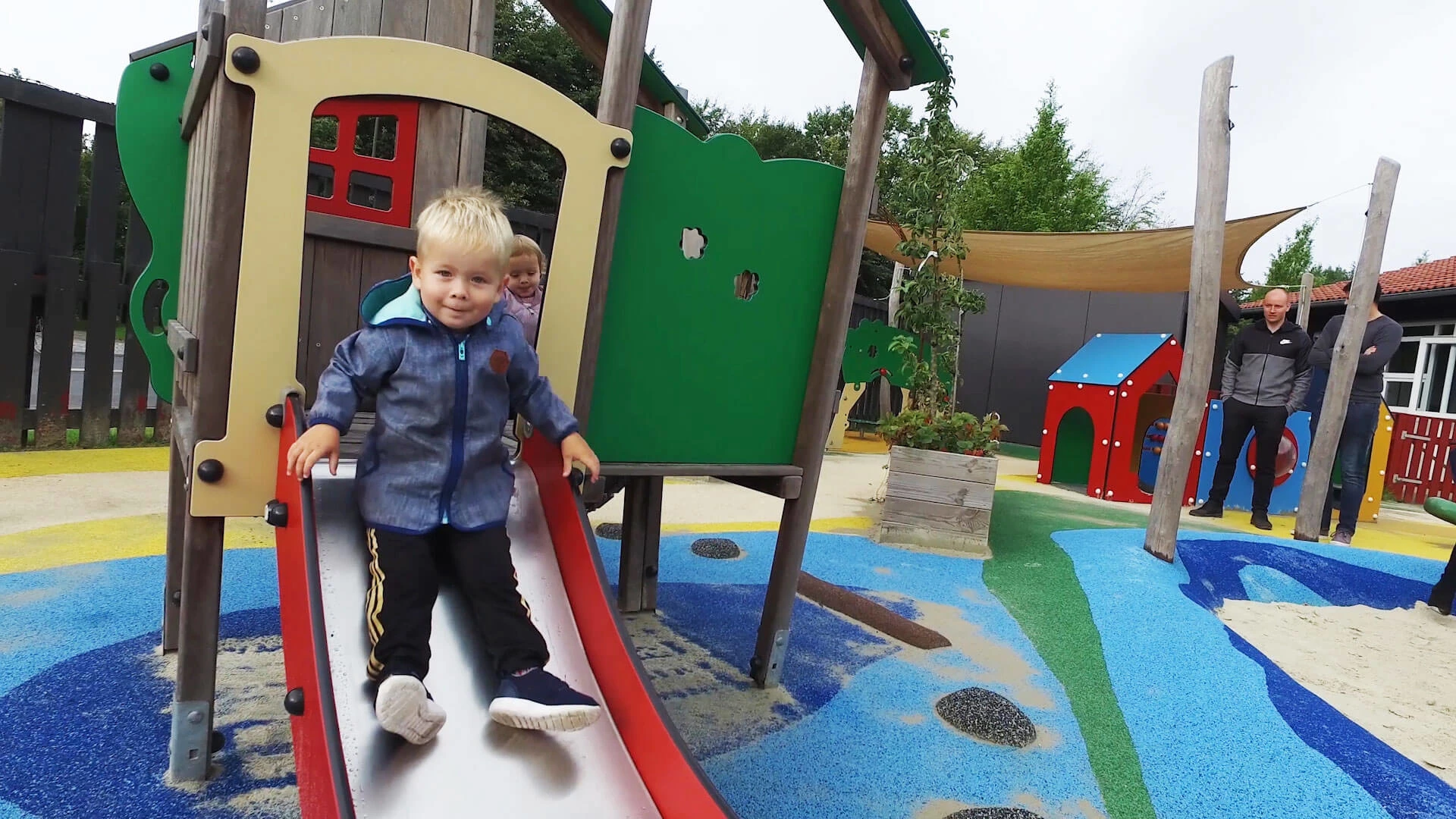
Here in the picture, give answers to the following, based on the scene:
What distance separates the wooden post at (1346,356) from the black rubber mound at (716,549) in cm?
434

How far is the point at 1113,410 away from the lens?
22.4 ft

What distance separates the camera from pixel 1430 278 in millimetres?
12578

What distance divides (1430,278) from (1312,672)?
13399mm

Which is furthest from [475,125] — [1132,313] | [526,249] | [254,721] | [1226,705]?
[1132,313]

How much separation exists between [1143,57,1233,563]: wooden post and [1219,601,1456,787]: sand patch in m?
0.58

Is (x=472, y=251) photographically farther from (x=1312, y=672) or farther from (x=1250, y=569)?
(x=1250, y=569)

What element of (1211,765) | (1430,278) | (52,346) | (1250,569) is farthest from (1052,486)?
(1430,278)

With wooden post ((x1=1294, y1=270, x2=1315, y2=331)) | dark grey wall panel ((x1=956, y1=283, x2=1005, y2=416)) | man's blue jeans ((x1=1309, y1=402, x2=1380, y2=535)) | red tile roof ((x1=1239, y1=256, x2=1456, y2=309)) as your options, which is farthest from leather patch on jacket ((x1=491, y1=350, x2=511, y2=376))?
dark grey wall panel ((x1=956, y1=283, x2=1005, y2=416))

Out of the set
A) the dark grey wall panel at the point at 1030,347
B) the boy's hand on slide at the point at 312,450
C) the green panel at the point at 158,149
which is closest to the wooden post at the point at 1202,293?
the boy's hand on slide at the point at 312,450

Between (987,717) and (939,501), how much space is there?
222cm

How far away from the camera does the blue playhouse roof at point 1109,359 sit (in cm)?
691

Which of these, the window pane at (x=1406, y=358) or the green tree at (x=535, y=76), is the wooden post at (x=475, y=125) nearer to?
the green tree at (x=535, y=76)

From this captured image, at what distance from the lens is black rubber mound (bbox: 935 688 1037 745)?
2.38 meters

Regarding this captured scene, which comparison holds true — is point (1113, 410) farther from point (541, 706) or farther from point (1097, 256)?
point (541, 706)
